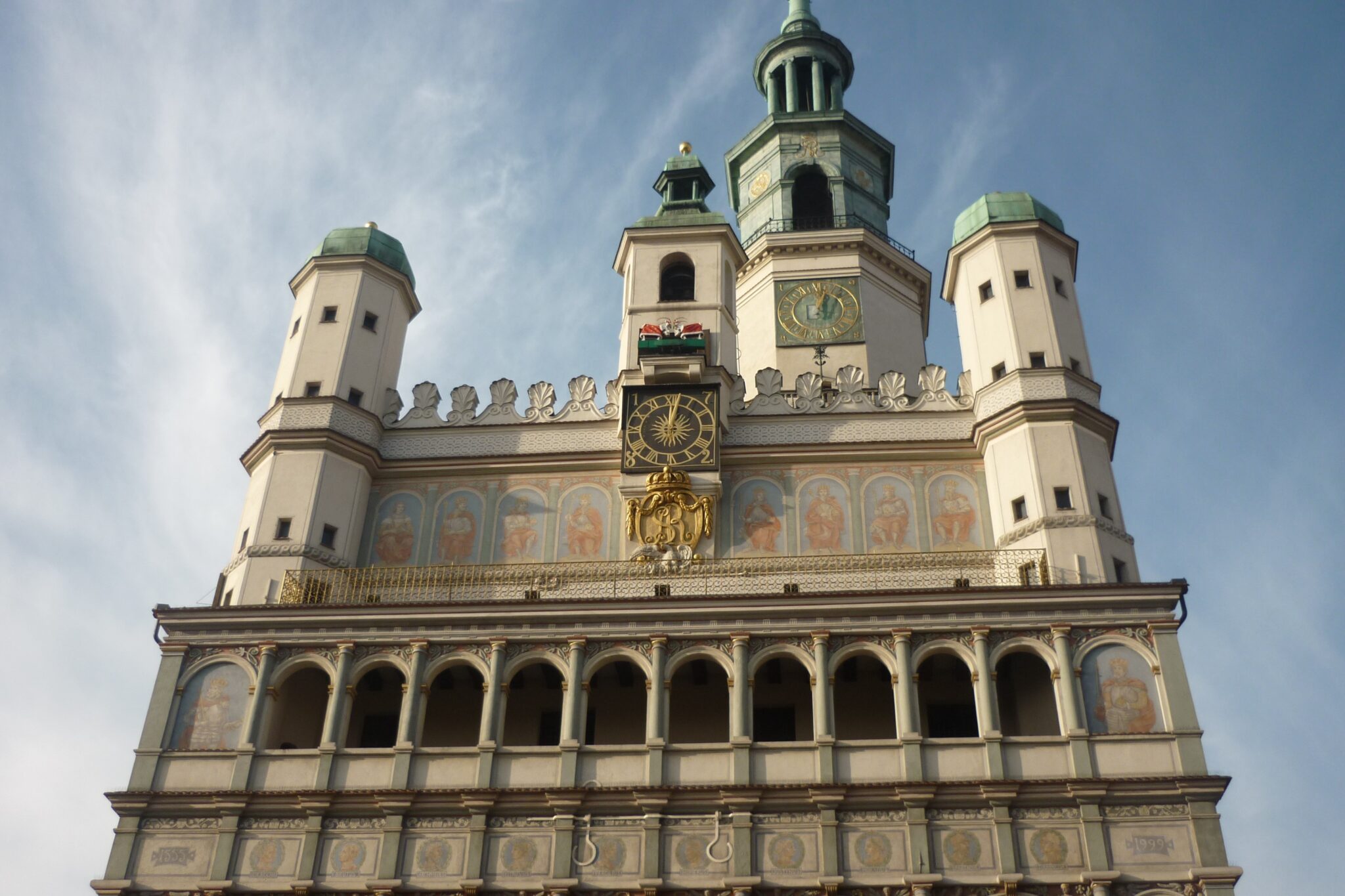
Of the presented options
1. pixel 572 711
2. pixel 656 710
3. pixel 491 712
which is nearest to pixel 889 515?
pixel 656 710

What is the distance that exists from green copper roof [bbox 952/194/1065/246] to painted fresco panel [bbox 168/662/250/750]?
64.5 feet

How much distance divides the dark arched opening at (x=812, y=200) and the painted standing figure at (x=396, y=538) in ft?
55.3

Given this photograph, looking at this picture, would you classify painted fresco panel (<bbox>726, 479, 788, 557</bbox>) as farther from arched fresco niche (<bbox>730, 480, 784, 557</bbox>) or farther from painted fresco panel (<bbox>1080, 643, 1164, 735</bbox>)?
painted fresco panel (<bbox>1080, 643, 1164, 735</bbox>)

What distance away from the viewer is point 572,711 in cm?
2659

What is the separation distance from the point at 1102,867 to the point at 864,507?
31.7 feet

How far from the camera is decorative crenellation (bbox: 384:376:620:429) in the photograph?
33250 mm

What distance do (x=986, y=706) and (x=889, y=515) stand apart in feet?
20.2

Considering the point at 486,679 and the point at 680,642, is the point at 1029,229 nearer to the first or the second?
the point at 680,642

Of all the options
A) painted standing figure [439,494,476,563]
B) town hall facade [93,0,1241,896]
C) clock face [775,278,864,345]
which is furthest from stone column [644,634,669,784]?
clock face [775,278,864,345]

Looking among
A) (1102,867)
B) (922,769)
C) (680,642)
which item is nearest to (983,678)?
(922,769)

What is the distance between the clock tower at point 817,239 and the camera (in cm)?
3991

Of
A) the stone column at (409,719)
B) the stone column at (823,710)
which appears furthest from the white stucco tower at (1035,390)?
the stone column at (409,719)

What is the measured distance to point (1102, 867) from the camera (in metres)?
24.1

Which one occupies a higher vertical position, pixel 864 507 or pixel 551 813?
pixel 864 507
